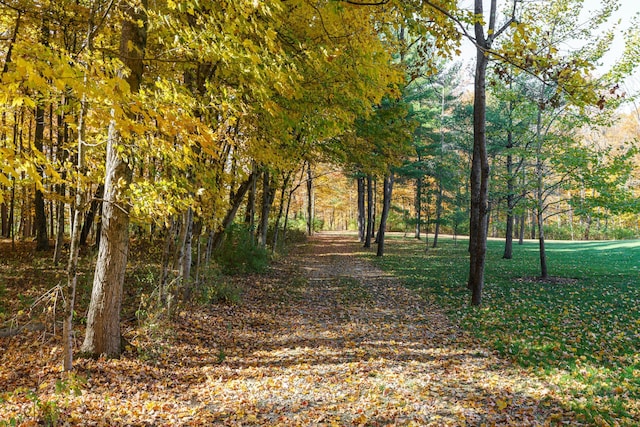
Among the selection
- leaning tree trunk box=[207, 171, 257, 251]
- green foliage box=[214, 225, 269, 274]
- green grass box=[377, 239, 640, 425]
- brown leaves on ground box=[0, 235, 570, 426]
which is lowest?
brown leaves on ground box=[0, 235, 570, 426]

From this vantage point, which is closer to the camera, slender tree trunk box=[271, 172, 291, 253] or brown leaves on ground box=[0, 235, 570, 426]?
brown leaves on ground box=[0, 235, 570, 426]

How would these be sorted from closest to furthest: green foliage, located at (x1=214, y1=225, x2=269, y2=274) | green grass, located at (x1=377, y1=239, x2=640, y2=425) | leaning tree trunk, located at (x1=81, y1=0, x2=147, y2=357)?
green grass, located at (x1=377, y1=239, x2=640, y2=425) < leaning tree trunk, located at (x1=81, y1=0, x2=147, y2=357) < green foliage, located at (x1=214, y1=225, x2=269, y2=274)

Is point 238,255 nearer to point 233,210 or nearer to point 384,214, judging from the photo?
point 233,210

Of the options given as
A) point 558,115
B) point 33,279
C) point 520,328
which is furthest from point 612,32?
point 33,279

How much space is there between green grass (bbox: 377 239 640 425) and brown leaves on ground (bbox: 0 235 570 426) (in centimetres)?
47

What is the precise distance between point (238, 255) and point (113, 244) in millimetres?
8173

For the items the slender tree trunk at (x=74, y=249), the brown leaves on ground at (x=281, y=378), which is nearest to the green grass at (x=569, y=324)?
the brown leaves on ground at (x=281, y=378)

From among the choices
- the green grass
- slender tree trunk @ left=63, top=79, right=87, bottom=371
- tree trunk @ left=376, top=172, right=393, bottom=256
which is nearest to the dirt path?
the green grass

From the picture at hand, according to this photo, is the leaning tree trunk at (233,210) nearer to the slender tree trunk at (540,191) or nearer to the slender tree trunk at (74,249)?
the slender tree trunk at (74,249)

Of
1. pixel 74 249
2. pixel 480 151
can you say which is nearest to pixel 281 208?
pixel 480 151

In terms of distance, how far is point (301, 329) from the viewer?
26.0ft

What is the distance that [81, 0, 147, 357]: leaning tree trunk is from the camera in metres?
5.31

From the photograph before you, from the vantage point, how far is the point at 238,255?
534 inches

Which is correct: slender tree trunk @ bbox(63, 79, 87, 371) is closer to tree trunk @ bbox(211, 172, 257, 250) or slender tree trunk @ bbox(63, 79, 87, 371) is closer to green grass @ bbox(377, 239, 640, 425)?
green grass @ bbox(377, 239, 640, 425)
